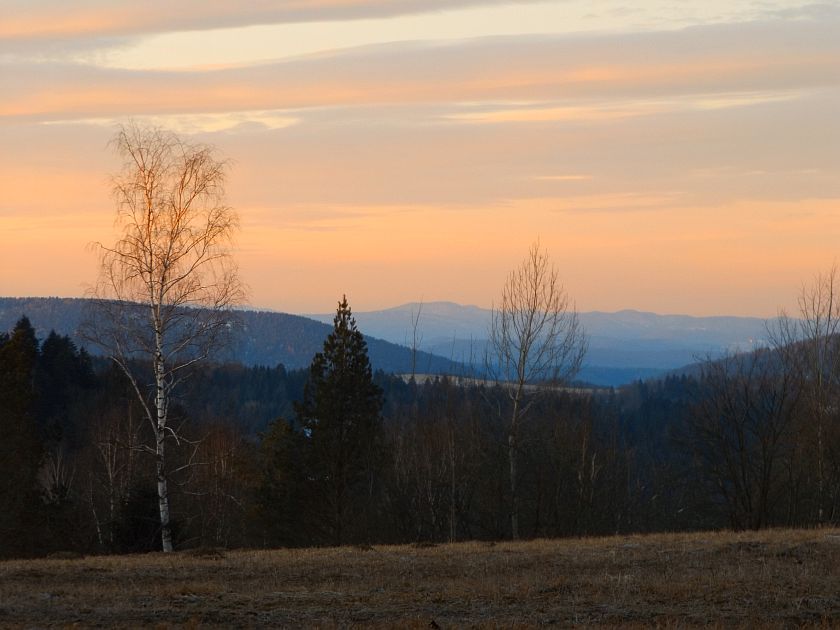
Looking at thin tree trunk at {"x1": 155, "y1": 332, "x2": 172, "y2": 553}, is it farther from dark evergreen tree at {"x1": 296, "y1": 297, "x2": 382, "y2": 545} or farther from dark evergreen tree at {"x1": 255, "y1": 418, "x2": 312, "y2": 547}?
dark evergreen tree at {"x1": 255, "y1": 418, "x2": 312, "y2": 547}

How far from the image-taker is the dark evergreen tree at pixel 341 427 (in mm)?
44781

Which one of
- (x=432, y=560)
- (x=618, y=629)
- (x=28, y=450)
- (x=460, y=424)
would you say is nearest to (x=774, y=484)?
(x=460, y=424)

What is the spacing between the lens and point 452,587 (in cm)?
1773

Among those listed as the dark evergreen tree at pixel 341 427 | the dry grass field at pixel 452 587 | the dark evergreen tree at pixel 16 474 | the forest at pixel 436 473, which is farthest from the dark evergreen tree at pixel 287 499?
the dry grass field at pixel 452 587

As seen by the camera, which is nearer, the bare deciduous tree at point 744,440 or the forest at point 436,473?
the bare deciduous tree at point 744,440

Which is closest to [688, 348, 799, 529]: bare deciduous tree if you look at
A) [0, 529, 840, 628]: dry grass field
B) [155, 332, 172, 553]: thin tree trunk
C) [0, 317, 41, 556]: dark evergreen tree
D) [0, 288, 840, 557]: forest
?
[0, 288, 840, 557]: forest

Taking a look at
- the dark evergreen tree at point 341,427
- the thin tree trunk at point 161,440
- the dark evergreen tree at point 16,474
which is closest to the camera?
the thin tree trunk at point 161,440

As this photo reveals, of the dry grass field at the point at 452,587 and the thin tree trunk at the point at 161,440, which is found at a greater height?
the thin tree trunk at the point at 161,440

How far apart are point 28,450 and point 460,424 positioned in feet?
71.8

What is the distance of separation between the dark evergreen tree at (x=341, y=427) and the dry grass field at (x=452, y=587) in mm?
20011

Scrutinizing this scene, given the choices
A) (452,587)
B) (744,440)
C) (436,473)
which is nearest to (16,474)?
(436,473)

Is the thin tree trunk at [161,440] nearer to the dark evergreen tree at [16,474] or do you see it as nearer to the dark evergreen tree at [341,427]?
the dark evergreen tree at [16,474]

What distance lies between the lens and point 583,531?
44.9 m

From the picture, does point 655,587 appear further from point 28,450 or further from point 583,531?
point 28,450
